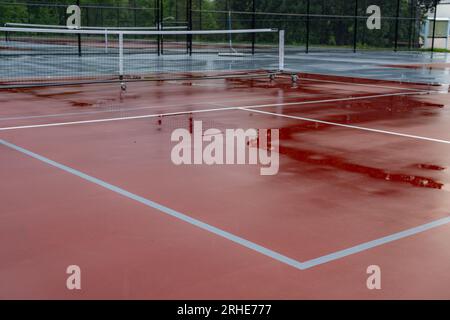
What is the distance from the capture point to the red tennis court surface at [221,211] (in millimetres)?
→ 3570

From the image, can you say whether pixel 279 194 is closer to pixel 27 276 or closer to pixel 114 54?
pixel 27 276

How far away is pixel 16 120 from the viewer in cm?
915

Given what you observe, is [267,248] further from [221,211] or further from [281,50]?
[281,50]

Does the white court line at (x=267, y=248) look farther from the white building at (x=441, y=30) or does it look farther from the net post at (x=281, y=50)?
the white building at (x=441, y=30)

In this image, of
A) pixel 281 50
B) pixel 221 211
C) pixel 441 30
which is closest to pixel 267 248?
pixel 221 211

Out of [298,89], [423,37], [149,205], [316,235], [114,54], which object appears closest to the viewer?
[316,235]

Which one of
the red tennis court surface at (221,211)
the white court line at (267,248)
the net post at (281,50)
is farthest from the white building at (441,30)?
the white court line at (267,248)

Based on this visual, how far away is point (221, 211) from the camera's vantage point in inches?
192

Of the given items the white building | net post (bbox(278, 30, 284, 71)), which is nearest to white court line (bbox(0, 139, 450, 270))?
net post (bbox(278, 30, 284, 71))

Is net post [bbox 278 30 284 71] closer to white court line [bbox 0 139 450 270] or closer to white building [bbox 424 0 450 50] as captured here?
white court line [bbox 0 139 450 270]

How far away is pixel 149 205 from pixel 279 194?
3.68ft

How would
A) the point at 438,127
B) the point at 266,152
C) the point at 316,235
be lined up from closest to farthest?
the point at 316,235, the point at 266,152, the point at 438,127

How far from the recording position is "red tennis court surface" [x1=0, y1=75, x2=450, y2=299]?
3570 mm

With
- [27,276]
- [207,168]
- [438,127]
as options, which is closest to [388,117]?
[438,127]
